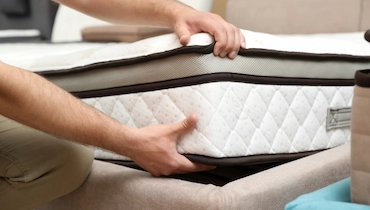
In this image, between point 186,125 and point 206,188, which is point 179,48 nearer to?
point 186,125

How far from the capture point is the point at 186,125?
746mm

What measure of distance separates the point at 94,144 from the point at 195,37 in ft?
0.79

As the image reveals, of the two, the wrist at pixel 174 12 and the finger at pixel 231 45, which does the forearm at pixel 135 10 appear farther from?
the finger at pixel 231 45

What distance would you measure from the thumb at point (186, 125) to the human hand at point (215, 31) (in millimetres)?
110

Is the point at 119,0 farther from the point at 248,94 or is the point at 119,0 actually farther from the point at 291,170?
the point at 291,170

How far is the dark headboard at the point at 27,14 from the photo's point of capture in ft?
8.68

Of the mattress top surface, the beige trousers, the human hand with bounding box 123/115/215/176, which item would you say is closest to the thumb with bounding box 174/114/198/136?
the human hand with bounding box 123/115/215/176

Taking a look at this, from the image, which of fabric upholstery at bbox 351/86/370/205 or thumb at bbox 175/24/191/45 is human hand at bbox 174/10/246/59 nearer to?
thumb at bbox 175/24/191/45

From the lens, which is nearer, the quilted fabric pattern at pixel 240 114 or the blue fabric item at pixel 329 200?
the blue fabric item at pixel 329 200

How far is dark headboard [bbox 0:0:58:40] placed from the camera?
2.64 m

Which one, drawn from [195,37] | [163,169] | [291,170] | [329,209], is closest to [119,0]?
[195,37]

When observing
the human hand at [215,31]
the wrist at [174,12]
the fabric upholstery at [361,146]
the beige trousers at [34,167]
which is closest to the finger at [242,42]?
the human hand at [215,31]

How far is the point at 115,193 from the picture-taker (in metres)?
0.80

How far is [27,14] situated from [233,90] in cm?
224
